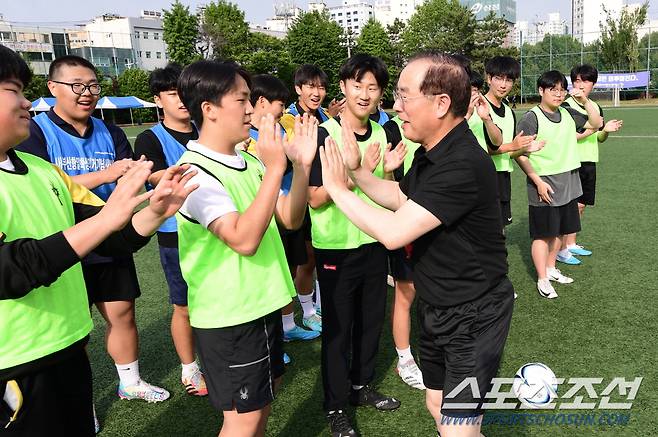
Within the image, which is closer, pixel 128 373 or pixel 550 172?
pixel 128 373

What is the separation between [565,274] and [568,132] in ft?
5.15

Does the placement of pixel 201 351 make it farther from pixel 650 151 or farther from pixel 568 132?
pixel 650 151

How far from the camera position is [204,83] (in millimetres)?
2107

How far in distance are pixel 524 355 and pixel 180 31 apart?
4885 cm

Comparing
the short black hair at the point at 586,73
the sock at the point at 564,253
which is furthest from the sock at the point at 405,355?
the short black hair at the point at 586,73

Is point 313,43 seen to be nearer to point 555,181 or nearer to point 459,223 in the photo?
point 555,181

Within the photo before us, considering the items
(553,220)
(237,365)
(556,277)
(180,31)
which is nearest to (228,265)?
(237,365)

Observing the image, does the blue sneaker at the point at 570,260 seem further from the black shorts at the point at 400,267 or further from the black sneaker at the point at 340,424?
the black sneaker at the point at 340,424

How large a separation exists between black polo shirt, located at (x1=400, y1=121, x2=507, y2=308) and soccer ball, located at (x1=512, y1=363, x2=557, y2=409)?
1323 mm

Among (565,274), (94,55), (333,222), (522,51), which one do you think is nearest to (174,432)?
(333,222)

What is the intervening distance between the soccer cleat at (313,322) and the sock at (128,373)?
1611 mm

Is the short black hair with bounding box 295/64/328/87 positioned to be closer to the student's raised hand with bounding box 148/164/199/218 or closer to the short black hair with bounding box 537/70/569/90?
the short black hair with bounding box 537/70/569/90

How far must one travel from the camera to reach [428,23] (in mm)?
55000

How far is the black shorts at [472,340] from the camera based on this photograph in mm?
2156
